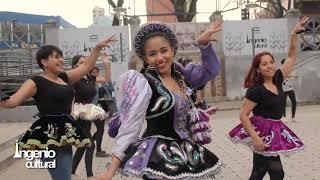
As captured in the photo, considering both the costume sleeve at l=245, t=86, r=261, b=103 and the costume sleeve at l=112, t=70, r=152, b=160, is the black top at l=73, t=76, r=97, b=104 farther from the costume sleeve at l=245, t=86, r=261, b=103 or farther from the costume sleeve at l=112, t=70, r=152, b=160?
the costume sleeve at l=112, t=70, r=152, b=160

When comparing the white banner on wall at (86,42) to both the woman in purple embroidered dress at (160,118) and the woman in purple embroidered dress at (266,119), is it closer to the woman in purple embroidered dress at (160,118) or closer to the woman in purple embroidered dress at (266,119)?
the woman in purple embroidered dress at (266,119)

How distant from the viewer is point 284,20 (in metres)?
22.7

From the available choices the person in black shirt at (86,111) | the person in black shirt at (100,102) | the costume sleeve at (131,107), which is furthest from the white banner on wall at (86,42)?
the costume sleeve at (131,107)

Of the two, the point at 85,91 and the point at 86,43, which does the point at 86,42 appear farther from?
the point at 85,91

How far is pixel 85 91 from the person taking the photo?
8102 mm

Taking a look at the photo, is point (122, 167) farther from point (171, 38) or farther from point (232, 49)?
point (232, 49)

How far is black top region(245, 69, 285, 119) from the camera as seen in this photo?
5496 millimetres

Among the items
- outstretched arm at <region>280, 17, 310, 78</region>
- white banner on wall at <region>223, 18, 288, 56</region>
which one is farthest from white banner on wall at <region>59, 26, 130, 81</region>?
outstretched arm at <region>280, 17, 310, 78</region>

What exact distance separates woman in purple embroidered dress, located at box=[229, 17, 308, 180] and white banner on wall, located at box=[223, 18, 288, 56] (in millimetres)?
16996

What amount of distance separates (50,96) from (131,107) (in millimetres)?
1853

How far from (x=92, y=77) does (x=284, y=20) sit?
15.7 metres

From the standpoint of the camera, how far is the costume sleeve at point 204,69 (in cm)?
385

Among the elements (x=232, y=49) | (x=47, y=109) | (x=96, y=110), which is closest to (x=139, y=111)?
(x=47, y=109)

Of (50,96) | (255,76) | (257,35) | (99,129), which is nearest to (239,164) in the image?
(99,129)
